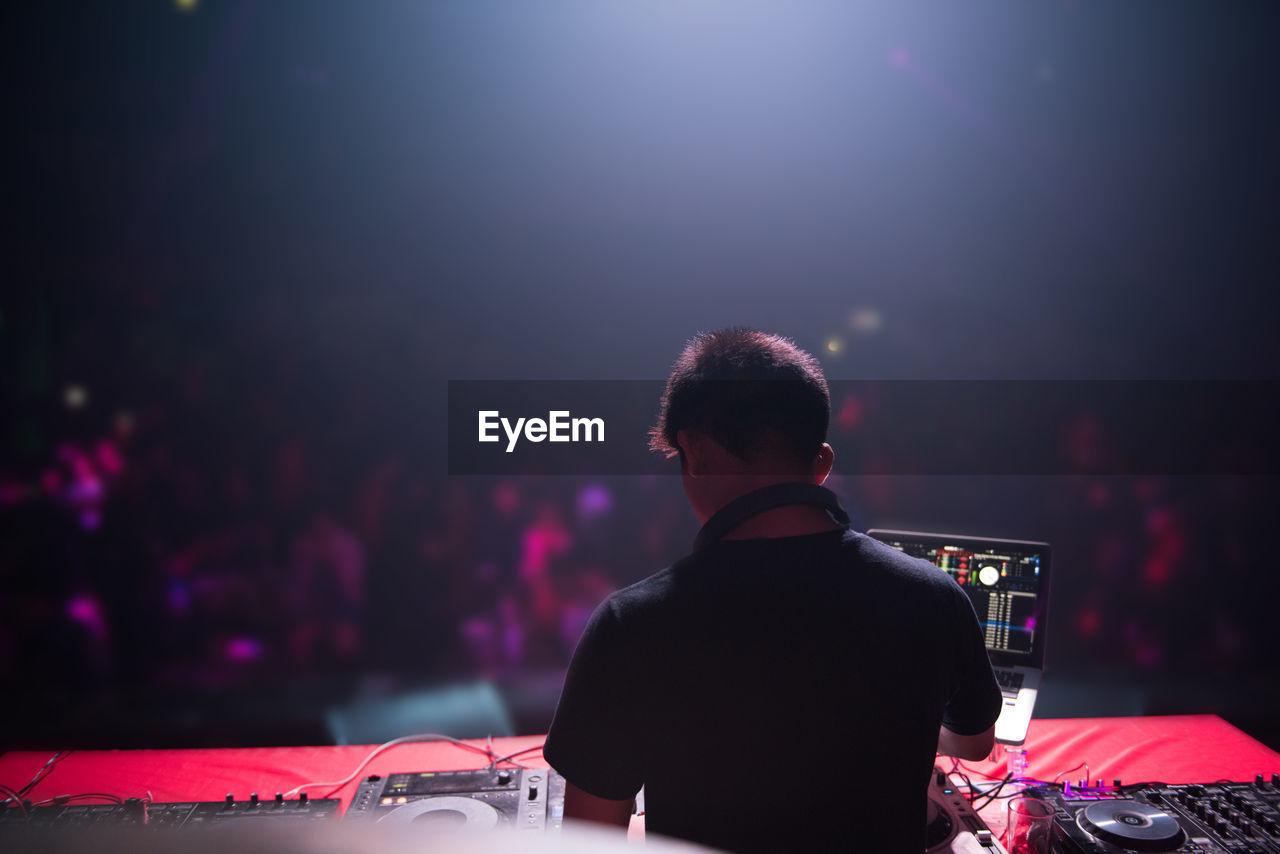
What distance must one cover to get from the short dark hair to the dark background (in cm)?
107

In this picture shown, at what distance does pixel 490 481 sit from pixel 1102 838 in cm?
155

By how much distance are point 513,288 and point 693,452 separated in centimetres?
119

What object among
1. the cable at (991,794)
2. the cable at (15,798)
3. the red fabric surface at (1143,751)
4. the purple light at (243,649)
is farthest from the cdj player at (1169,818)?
the cable at (15,798)

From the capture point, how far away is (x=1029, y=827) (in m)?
1.47

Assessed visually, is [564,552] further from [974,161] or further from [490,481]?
[974,161]

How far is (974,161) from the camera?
2.18 meters

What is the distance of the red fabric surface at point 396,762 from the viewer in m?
1.85

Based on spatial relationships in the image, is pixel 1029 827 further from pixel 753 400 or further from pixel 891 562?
pixel 753 400

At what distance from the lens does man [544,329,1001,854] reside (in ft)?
3.15

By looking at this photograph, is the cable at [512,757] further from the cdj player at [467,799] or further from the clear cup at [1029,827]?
the clear cup at [1029,827]

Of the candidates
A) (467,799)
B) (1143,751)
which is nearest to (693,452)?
(467,799)

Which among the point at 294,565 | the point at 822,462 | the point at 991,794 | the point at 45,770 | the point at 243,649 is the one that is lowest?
the point at 45,770

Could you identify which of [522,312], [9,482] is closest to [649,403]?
[522,312]

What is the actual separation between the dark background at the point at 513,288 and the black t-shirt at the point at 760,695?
3.90 ft
